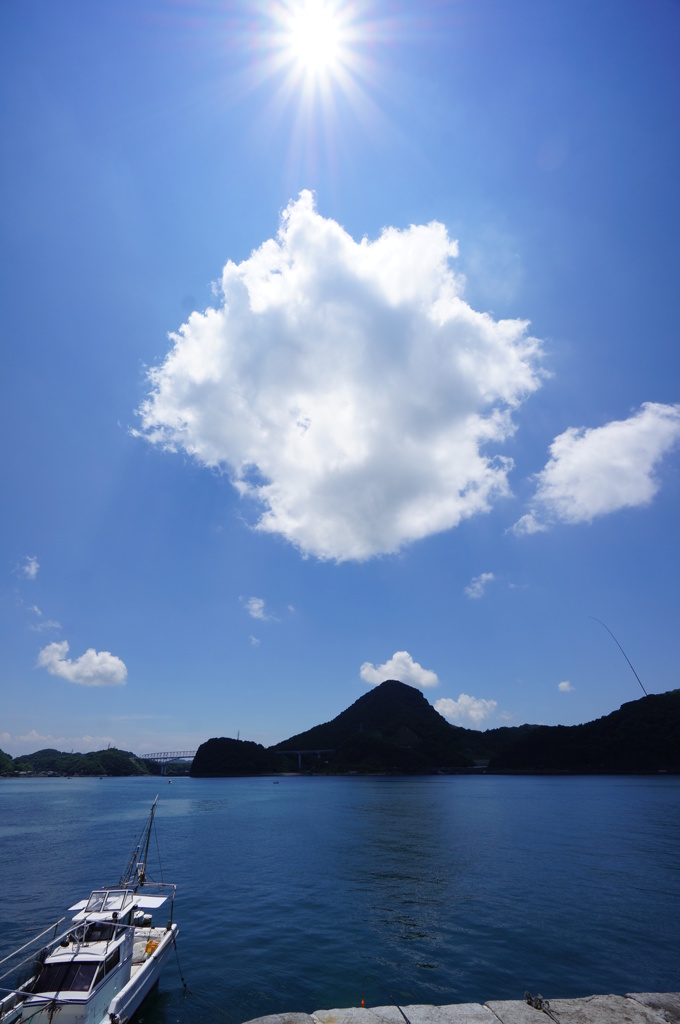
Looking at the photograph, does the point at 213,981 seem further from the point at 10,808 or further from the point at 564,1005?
the point at 10,808

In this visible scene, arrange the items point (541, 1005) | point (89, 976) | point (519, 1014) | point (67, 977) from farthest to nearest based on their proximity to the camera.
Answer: point (89, 976)
point (67, 977)
point (541, 1005)
point (519, 1014)

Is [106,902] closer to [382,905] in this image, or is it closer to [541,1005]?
[541,1005]

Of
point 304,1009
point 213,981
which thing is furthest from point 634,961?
point 213,981

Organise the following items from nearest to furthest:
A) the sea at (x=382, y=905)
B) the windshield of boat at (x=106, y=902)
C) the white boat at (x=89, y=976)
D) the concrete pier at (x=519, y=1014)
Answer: the concrete pier at (x=519, y=1014) < the white boat at (x=89, y=976) < the sea at (x=382, y=905) < the windshield of boat at (x=106, y=902)

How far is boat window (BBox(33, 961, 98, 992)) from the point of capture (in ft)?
59.4

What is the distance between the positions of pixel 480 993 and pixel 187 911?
904 inches

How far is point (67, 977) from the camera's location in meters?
18.4

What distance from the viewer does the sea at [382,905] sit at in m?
24.3

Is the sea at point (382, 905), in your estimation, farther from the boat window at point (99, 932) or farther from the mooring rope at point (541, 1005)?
the mooring rope at point (541, 1005)

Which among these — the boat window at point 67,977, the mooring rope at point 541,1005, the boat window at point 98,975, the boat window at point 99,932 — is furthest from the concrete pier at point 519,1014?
the boat window at point 99,932

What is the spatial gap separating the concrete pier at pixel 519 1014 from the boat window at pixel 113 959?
6.42m

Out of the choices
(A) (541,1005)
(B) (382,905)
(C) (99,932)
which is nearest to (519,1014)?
(A) (541,1005)

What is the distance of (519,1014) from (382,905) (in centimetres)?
2408

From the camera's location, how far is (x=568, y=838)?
6650 cm
